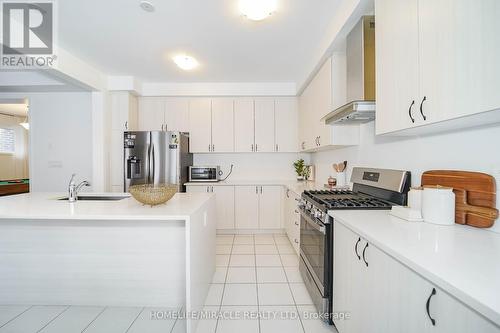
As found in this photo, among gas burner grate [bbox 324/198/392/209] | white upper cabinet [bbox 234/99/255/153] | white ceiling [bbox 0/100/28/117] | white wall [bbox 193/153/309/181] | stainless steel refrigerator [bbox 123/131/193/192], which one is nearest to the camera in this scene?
gas burner grate [bbox 324/198/392/209]

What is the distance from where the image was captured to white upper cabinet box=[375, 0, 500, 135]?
84 cm

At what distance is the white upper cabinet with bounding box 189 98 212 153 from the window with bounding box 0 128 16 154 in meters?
6.42

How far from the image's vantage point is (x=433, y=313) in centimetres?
77

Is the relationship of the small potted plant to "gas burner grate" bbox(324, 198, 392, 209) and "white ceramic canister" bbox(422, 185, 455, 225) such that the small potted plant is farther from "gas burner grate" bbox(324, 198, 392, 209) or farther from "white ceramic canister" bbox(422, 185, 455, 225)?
"white ceramic canister" bbox(422, 185, 455, 225)

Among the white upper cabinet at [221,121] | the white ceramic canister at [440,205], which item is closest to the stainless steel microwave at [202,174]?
the white upper cabinet at [221,121]

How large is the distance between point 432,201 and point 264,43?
2298 millimetres

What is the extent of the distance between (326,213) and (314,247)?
421 mm

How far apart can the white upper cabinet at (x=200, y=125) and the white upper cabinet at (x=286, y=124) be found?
120 centimetres

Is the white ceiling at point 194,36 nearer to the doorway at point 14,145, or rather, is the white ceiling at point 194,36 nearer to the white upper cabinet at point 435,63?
the white upper cabinet at point 435,63

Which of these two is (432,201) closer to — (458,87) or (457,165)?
(457,165)

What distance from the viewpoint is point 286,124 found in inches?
161

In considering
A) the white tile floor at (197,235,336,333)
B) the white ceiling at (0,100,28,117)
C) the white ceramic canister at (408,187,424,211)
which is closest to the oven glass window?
the white tile floor at (197,235,336,333)

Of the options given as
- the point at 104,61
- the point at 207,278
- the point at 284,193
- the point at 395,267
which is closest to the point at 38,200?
the point at 207,278

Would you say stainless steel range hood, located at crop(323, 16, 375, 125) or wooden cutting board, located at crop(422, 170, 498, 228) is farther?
stainless steel range hood, located at crop(323, 16, 375, 125)
